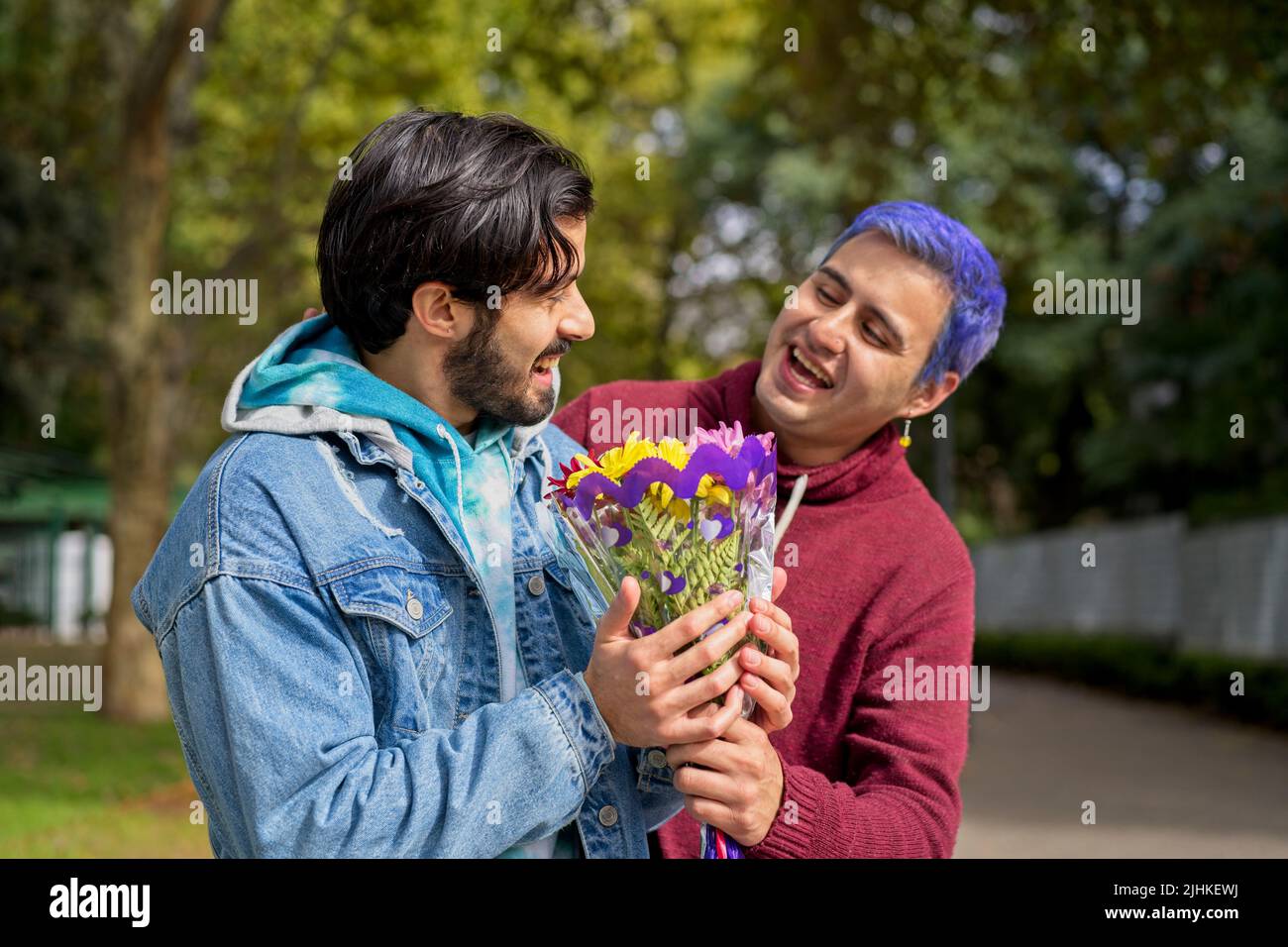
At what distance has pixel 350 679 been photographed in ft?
6.98

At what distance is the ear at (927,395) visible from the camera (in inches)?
Answer: 127

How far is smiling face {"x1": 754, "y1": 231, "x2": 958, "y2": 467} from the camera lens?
305 centimetres

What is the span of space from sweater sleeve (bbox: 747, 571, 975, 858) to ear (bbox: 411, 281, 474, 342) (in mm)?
936

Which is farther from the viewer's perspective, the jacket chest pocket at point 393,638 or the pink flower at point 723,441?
the pink flower at point 723,441

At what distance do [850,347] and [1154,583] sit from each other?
20.7 metres

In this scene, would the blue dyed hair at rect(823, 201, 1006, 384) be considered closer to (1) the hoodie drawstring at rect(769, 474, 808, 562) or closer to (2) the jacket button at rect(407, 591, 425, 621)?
(1) the hoodie drawstring at rect(769, 474, 808, 562)

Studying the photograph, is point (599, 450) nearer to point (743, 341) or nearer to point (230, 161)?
point (230, 161)

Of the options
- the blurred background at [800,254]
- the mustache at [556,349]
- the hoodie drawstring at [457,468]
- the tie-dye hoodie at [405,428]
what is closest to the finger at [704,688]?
the tie-dye hoodie at [405,428]

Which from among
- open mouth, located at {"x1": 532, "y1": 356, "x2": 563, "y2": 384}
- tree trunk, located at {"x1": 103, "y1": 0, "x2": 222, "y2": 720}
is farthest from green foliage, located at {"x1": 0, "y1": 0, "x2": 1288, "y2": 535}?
open mouth, located at {"x1": 532, "y1": 356, "x2": 563, "y2": 384}

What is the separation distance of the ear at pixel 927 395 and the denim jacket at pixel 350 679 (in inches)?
46.9

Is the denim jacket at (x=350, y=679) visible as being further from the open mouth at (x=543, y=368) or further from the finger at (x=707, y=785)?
the open mouth at (x=543, y=368)

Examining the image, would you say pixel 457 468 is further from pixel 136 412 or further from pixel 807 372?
pixel 136 412

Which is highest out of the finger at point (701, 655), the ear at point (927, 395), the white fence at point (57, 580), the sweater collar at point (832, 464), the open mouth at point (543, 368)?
the open mouth at point (543, 368)

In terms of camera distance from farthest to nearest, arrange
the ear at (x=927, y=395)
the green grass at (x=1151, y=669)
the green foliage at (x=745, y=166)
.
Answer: the green grass at (x=1151, y=669), the green foliage at (x=745, y=166), the ear at (x=927, y=395)
